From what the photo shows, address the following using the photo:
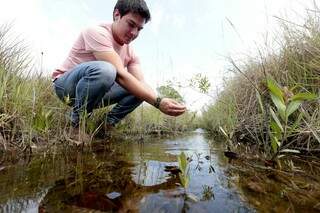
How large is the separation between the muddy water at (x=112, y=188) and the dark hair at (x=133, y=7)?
54.0 inches

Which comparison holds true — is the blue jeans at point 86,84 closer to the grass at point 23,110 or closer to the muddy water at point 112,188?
the grass at point 23,110

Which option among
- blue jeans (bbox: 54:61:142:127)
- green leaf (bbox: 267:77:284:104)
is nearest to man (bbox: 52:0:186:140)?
blue jeans (bbox: 54:61:142:127)

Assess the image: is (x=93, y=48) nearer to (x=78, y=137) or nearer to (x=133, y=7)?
(x=133, y=7)

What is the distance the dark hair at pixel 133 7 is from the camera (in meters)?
2.55

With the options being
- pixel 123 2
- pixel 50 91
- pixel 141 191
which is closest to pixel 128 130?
pixel 50 91

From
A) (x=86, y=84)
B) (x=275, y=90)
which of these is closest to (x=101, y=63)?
(x=86, y=84)

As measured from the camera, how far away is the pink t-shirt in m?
2.49

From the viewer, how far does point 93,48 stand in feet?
8.31

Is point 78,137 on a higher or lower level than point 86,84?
lower

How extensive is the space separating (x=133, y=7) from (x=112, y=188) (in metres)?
1.78

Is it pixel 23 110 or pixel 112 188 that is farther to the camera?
pixel 23 110

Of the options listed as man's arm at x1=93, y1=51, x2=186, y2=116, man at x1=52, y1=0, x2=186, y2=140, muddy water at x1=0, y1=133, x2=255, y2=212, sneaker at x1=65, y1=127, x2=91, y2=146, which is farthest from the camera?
man at x1=52, y1=0, x2=186, y2=140

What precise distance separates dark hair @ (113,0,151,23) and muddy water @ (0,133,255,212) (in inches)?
54.0

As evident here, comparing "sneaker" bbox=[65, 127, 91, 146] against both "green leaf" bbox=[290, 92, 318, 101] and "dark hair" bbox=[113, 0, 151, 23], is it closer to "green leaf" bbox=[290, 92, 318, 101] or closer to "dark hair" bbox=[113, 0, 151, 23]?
"dark hair" bbox=[113, 0, 151, 23]
